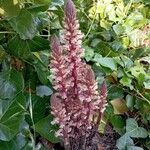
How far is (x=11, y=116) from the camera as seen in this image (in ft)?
3.93

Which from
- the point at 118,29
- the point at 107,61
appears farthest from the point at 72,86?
the point at 118,29

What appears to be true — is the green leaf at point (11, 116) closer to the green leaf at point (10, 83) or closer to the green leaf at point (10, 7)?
the green leaf at point (10, 83)

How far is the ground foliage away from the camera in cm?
122

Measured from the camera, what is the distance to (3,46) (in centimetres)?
130

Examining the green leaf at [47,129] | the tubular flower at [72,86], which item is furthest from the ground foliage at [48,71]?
the tubular flower at [72,86]

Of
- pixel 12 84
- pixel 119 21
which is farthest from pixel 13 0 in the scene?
pixel 119 21

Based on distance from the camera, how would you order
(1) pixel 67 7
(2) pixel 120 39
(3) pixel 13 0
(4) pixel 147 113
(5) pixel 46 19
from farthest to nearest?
(2) pixel 120 39, (4) pixel 147 113, (5) pixel 46 19, (3) pixel 13 0, (1) pixel 67 7

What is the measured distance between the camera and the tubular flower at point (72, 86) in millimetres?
879

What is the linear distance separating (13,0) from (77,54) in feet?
1.30

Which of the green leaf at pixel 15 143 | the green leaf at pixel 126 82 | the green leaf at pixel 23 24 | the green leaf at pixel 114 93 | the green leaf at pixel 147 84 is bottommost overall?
the green leaf at pixel 114 93

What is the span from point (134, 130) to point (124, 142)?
0.06m

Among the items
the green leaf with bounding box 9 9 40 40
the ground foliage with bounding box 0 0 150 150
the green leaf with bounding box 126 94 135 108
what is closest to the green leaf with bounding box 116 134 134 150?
the ground foliage with bounding box 0 0 150 150

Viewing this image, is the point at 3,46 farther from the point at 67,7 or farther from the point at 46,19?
the point at 67,7

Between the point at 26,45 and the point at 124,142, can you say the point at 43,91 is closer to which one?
the point at 26,45
